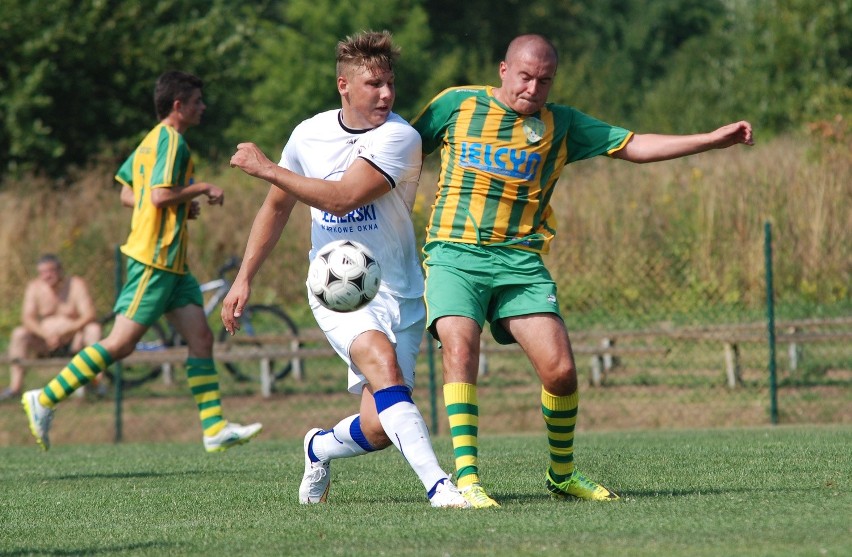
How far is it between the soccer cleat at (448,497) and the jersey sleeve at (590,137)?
1.62 metres

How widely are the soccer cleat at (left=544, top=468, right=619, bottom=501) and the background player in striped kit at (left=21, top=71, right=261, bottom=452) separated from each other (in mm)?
3400

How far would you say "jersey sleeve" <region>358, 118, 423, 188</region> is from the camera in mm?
5625

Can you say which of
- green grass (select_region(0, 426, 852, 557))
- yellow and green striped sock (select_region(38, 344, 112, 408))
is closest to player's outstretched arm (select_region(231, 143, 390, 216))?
green grass (select_region(0, 426, 852, 557))

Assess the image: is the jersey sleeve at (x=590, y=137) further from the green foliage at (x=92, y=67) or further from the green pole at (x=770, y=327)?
the green foliage at (x=92, y=67)

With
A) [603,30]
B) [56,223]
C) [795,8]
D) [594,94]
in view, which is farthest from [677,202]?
[603,30]

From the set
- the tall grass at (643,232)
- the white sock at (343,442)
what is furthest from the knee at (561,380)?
the tall grass at (643,232)

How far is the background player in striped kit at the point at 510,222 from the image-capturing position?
5.74m

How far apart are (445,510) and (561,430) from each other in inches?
30.7

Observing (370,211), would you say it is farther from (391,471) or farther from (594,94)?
(594,94)

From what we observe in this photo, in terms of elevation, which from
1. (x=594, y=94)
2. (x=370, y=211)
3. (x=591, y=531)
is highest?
(x=594, y=94)

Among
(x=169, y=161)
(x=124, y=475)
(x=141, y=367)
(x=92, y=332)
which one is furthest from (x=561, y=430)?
(x=141, y=367)

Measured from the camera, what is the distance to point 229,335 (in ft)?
50.2

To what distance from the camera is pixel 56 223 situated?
61.3 ft

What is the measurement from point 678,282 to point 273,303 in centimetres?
537
